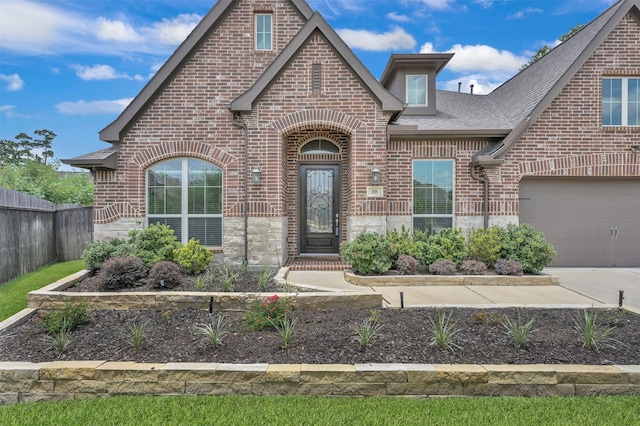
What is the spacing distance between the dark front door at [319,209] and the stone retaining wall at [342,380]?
6262 millimetres

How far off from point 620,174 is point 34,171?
23.9 meters

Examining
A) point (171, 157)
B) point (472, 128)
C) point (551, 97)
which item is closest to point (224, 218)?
point (171, 157)

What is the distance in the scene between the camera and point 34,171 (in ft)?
60.8

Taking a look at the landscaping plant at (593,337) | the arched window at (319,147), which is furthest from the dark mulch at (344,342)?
the arched window at (319,147)

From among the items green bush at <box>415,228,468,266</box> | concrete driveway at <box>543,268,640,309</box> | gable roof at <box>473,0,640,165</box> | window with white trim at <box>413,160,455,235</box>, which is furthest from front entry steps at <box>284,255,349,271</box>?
concrete driveway at <box>543,268,640,309</box>

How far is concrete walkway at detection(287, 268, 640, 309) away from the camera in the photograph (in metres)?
5.67

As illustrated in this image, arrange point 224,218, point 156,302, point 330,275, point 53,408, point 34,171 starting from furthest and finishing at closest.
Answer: point 34,171
point 224,218
point 330,275
point 156,302
point 53,408

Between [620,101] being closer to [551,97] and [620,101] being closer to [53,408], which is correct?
[551,97]

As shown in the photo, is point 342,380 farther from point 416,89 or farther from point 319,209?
point 416,89

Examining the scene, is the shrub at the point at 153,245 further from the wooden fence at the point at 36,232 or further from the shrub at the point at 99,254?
the wooden fence at the point at 36,232

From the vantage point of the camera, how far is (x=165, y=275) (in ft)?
20.0

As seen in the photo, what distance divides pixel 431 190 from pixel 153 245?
21.5 ft

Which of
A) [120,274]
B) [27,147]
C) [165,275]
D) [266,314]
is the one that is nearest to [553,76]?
[266,314]

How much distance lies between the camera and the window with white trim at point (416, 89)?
34.8 feet
